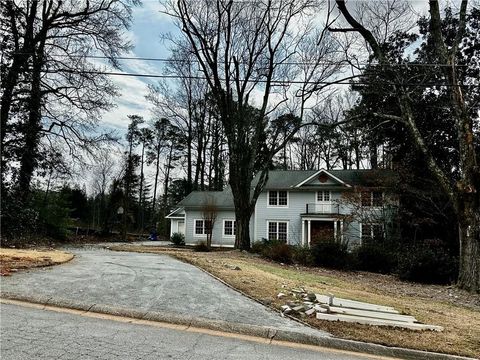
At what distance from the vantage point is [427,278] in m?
16.8

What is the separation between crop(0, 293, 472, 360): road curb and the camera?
5.05 metres

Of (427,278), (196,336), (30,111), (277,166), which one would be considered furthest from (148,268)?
(277,166)

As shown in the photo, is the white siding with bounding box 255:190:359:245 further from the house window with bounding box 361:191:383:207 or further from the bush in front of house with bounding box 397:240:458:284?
the bush in front of house with bounding box 397:240:458:284

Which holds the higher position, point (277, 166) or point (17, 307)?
point (277, 166)

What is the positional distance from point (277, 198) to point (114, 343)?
28.2 m

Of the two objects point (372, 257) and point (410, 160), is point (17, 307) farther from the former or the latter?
point (410, 160)

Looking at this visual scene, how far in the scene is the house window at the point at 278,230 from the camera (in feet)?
106

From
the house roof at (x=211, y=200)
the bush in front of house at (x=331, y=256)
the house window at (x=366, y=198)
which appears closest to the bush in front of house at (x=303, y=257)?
the bush in front of house at (x=331, y=256)

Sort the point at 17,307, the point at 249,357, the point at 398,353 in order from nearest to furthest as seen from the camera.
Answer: the point at 249,357, the point at 398,353, the point at 17,307

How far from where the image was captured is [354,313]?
21.5 feet

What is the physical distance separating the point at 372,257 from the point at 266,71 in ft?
39.7

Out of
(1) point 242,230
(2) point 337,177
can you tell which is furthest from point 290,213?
(1) point 242,230

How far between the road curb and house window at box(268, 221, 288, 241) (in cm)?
2618

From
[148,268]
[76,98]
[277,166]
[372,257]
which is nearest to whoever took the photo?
[148,268]
